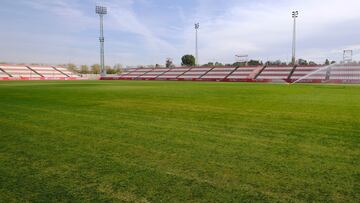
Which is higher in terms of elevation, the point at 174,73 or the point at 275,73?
the point at 174,73

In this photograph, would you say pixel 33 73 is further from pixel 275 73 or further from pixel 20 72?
pixel 275 73

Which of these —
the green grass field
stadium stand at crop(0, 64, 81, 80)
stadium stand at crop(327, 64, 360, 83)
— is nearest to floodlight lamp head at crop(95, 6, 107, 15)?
stadium stand at crop(0, 64, 81, 80)

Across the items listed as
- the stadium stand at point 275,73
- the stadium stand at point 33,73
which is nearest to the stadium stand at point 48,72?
the stadium stand at point 33,73

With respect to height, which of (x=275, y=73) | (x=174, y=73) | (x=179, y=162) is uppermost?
(x=174, y=73)

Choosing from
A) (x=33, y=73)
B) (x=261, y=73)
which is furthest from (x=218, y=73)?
(x=33, y=73)

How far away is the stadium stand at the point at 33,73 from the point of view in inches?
2826

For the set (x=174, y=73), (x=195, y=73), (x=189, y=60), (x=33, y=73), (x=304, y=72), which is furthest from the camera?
(x=189, y=60)

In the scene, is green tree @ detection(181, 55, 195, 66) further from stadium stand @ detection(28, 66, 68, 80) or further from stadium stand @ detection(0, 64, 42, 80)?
stadium stand @ detection(0, 64, 42, 80)

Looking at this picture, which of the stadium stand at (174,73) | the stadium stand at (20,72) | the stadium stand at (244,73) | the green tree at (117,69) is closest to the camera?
the stadium stand at (244,73)

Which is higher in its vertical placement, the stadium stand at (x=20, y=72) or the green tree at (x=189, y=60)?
the green tree at (x=189, y=60)

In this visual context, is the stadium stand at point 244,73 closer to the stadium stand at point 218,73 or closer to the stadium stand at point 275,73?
the stadium stand at point 218,73

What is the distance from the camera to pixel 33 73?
78.2m

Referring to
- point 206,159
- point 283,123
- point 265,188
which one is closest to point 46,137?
point 206,159

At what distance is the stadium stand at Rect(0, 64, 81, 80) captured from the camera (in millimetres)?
71781
